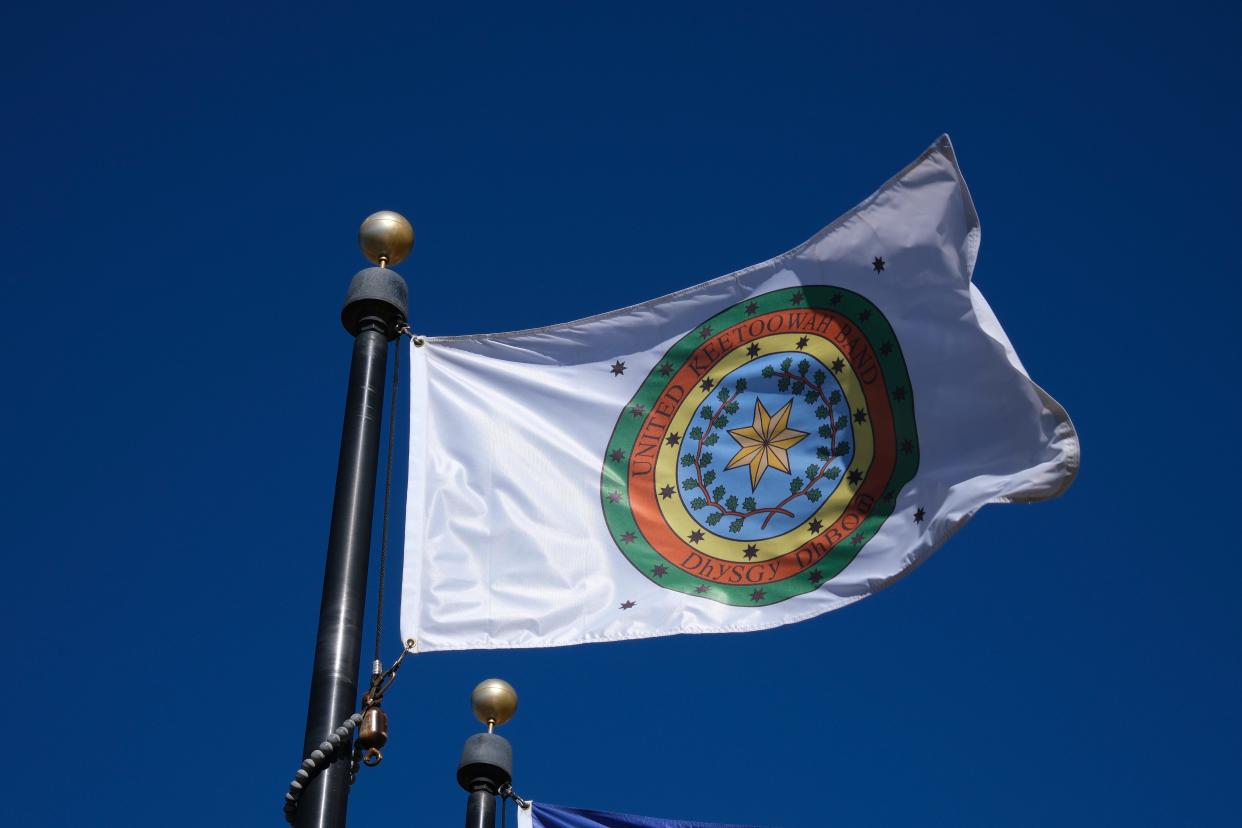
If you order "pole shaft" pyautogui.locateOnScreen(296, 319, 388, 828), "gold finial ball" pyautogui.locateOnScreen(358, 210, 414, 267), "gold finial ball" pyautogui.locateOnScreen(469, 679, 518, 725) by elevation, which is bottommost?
"pole shaft" pyautogui.locateOnScreen(296, 319, 388, 828)

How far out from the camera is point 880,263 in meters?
10.2

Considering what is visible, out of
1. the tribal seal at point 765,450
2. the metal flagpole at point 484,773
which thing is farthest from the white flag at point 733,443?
the metal flagpole at point 484,773

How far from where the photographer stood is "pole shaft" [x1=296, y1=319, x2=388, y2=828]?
6703 millimetres

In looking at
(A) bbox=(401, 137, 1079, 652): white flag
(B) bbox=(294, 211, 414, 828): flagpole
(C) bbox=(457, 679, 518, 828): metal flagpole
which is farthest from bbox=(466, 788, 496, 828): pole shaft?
(B) bbox=(294, 211, 414, 828): flagpole

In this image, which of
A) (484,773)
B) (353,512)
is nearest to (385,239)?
(353,512)

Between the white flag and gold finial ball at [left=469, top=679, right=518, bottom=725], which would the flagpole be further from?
gold finial ball at [left=469, top=679, right=518, bottom=725]

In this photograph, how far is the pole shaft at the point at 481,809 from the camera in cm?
1105

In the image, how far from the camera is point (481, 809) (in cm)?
1110

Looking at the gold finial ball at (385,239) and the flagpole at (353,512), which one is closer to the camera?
the flagpole at (353,512)

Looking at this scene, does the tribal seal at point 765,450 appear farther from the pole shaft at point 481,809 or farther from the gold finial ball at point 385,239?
the pole shaft at point 481,809

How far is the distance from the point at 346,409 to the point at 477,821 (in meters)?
4.13

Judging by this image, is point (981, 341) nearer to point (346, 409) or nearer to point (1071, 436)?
point (1071, 436)

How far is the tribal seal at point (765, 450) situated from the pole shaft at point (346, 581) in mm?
2109

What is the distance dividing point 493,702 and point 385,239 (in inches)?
169
